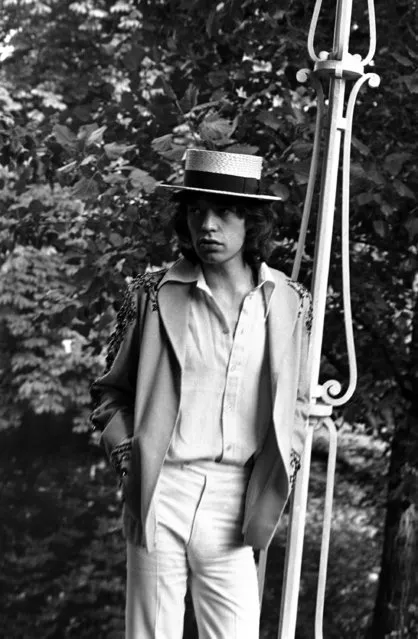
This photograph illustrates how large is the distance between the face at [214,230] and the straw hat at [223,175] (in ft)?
0.10

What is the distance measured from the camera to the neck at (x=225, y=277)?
80.4 inches

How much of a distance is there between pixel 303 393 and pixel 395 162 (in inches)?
69.4

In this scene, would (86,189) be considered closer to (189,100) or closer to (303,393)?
(189,100)

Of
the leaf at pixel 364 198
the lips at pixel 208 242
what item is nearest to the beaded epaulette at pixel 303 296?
the lips at pixel 208 242

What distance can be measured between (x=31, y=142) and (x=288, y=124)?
0.92m

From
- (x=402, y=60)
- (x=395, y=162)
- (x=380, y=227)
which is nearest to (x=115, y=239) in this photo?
(x=380, y=227)

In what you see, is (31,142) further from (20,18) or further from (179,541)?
(20,18)

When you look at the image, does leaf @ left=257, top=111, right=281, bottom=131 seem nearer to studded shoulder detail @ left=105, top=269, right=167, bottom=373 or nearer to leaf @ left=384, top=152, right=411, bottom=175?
leaf @ left=384, top=152, right=411, bottom=175

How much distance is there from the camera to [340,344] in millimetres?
4602

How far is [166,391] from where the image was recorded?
197cm

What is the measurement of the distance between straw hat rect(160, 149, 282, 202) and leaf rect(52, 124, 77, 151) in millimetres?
1775

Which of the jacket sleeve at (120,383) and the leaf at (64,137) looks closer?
the jacket sleeve at (120,383)

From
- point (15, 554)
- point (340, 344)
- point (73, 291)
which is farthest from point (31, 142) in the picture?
point (15, 554)

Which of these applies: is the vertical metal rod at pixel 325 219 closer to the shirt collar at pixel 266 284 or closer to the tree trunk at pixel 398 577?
the shirt collar at pixel 266 284
